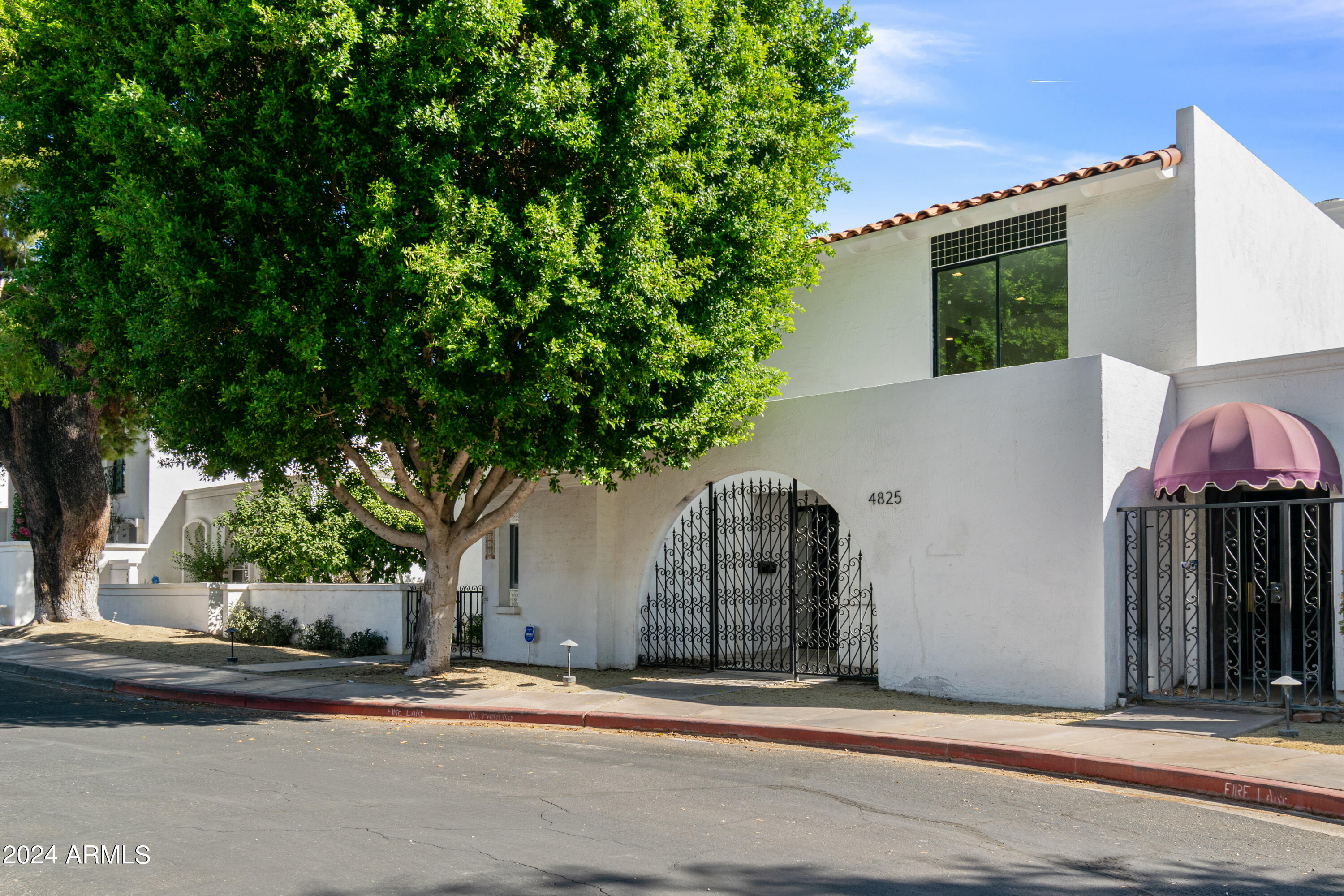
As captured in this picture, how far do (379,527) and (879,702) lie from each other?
728 cm

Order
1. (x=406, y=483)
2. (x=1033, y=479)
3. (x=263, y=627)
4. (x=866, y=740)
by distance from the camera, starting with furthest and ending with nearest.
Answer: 1. (x=263, y=627)
2. (x=406, y=483)
3. (x=1033, y=479)
4. (x=866, y=740)

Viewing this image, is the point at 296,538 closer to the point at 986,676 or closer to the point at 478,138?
the point at 478,138

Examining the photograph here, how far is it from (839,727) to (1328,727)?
4691 millimetres

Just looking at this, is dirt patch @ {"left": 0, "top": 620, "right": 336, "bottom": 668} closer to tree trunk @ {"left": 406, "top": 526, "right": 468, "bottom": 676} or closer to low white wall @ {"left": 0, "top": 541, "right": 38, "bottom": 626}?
low white wall @ {"left": 0, "top": 541, "right": 38, "bottom": 626}

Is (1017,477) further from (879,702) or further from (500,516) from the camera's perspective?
(500,516)

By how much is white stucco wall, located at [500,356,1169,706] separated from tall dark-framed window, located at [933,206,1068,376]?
2248 millimetres

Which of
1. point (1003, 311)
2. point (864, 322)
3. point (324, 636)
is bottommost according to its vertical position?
point (324, 636)

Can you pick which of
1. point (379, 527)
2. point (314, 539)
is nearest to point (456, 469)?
point (379, 527)

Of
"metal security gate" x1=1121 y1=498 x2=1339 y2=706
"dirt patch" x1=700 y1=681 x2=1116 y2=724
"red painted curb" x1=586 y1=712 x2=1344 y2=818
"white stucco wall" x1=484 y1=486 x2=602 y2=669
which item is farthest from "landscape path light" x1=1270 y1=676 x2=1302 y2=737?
"white stucco wall" x1=484 y1=486 x2=602 y2=669

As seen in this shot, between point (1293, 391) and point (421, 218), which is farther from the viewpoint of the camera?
point (1293, 391)

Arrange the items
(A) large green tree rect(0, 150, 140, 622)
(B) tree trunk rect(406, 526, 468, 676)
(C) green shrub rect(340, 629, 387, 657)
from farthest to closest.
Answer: (A) large green tree rect(0, 150, 140, 622), (C) green shrub rect(340, 629, 387, 657), (B) tree trunk rect(406, 526, 468, 676)

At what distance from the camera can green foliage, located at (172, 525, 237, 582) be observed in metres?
26.0

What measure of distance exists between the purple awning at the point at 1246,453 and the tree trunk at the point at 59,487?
67.1 feet

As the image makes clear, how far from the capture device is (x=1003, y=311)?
15.6 m
